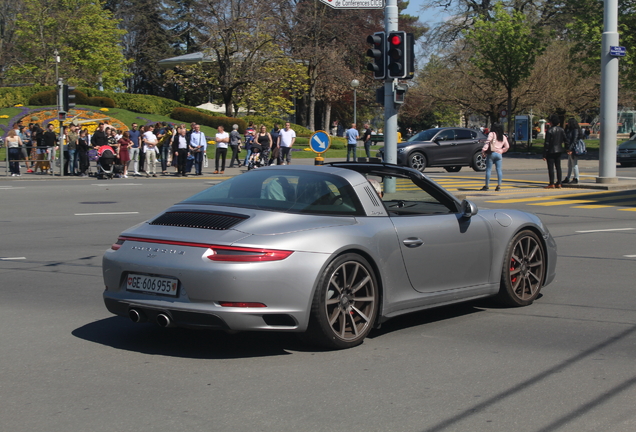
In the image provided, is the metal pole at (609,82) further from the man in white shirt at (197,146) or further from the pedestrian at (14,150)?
the pedestrian at (14,150)

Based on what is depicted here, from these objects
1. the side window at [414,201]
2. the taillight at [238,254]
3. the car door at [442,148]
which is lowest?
the taillight at [238,254]

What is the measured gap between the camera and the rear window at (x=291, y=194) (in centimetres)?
575

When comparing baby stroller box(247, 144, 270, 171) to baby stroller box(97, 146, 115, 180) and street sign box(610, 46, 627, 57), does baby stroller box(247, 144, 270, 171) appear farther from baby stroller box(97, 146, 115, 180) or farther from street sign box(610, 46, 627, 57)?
street sign box(610, 46, 627, 57)

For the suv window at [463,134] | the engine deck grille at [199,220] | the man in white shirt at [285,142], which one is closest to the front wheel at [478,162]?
the suv window at [463,134]

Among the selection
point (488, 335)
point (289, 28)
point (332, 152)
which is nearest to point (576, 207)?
point (488, 335)

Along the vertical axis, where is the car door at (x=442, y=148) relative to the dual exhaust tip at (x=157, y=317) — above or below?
above

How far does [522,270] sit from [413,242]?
158 cm

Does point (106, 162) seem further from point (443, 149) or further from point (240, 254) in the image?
point (240, 254)

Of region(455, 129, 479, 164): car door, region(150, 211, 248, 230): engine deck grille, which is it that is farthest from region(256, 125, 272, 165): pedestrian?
region(150, 211, 248, 230): engine deck grille

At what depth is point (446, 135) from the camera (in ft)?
97.9

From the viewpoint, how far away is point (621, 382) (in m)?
4.76

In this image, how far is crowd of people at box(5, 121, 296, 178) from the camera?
88.1 ft

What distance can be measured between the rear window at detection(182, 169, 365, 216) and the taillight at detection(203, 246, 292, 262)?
581 millimetres

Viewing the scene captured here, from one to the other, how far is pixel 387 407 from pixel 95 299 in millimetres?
3985
